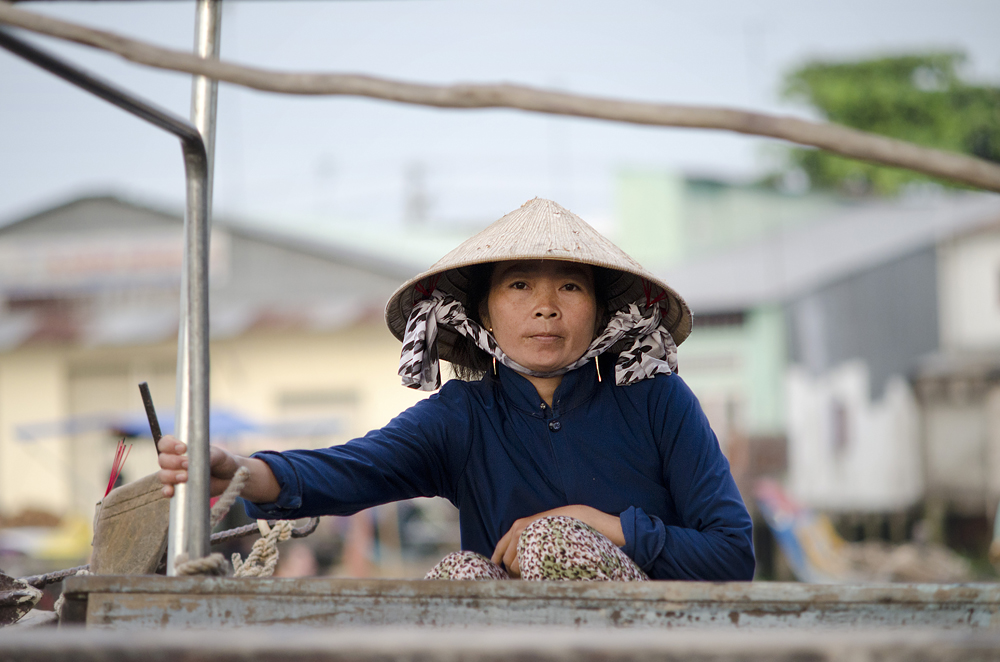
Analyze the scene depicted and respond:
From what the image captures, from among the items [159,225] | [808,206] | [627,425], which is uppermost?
[808,206]

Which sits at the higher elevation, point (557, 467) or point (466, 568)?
point (557, 467)

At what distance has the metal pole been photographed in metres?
1.28

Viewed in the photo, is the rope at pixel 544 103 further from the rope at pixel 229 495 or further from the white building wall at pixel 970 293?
the white building wall at pixel 970 293

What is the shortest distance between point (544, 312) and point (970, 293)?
1480cm

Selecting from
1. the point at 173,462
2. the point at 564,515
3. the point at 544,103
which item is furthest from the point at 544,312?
the point at 544,103

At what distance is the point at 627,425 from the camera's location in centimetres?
179

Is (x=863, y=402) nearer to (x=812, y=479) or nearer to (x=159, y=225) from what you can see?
(x=812, y=479)

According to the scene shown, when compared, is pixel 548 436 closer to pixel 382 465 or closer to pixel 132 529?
pixel 382 465

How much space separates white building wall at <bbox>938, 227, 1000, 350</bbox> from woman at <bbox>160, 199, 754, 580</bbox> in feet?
47.1

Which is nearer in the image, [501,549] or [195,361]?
[195,361]

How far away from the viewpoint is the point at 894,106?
21953 millimetres

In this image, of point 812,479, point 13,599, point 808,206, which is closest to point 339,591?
point 13,599

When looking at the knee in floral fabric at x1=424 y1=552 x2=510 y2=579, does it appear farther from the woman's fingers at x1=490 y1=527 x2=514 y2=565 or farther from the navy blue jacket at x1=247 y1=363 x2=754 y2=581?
the navy blue jacket at x1=247 y1=363 x2=754 y2=581

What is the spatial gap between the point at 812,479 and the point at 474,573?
12.7 metres
